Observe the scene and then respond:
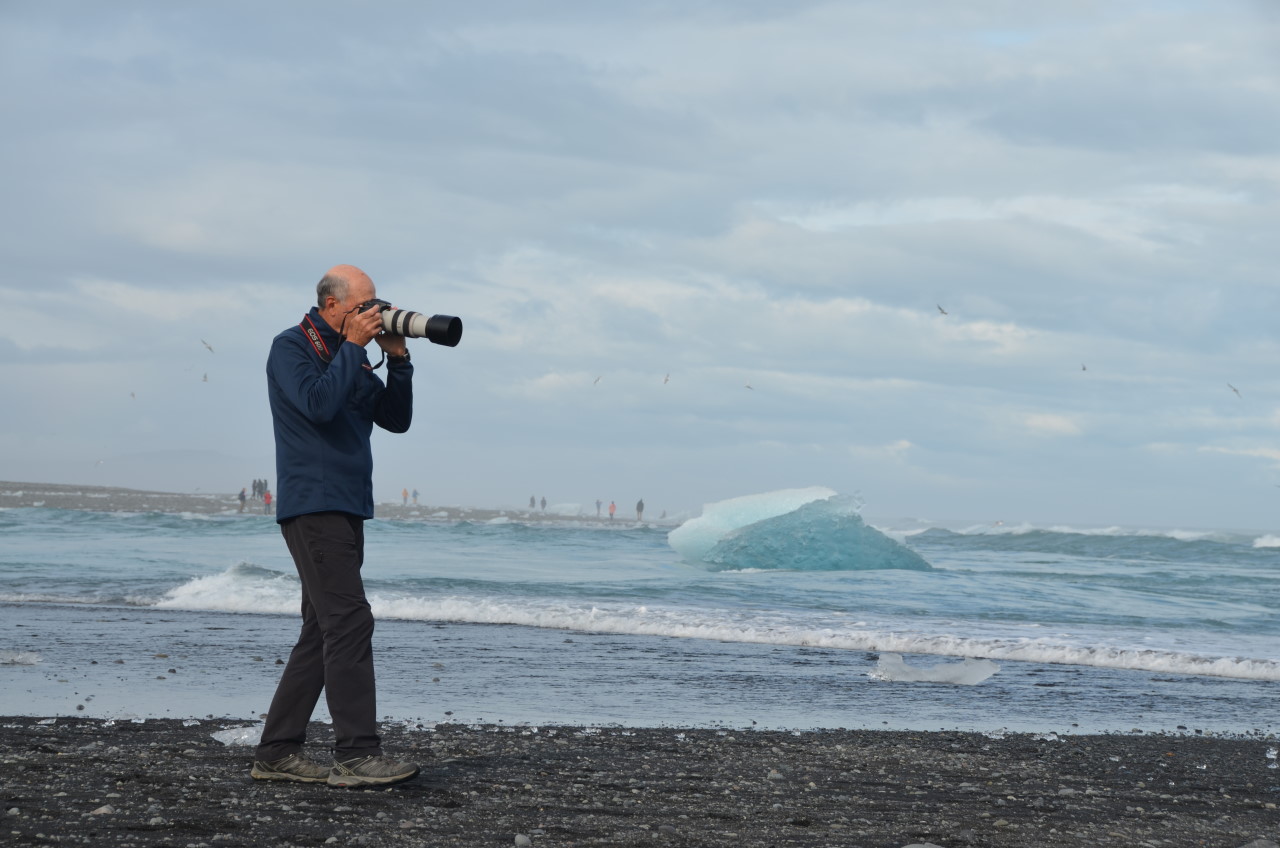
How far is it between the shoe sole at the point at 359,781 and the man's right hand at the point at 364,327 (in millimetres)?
1575

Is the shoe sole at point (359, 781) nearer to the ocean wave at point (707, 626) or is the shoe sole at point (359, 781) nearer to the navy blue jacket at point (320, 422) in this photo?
the navy blue jacket at point (320, 422)

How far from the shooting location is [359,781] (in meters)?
3.98

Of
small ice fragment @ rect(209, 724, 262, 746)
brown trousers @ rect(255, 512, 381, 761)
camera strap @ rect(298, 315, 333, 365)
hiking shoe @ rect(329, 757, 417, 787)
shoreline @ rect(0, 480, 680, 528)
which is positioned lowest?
shoreline @ rect(0, 480, 680, 528)

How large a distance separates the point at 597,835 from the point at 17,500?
62071 millimetres

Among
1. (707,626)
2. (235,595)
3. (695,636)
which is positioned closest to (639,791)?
(695,636)

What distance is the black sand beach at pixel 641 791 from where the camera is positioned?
3.54 meters

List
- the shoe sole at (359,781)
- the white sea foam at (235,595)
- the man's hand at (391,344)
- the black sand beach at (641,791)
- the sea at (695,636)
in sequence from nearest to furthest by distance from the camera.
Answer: the black sand beach at (641,791) → the shoe sole at (359,781) → the man's hand at (391,344) → the sea at (695,636) → the white sea foam at (235,595)

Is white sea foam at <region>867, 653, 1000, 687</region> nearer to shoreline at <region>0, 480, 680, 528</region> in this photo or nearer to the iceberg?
the iceberg

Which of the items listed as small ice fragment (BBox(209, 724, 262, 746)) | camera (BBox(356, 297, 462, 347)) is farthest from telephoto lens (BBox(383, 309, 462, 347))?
small ice fragment (BBox(209, 724, 262, 746))

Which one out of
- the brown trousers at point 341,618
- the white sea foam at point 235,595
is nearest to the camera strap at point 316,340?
the brown trousers at point 341,618

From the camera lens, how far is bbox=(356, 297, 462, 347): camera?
3.97 m

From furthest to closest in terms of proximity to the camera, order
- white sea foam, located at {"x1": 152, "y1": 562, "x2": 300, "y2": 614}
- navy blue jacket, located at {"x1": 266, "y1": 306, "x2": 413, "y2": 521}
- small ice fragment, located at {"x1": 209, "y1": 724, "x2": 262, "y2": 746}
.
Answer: white sea foam, located at {"x1": 152, "y1": 562, "x2": 300, "y2": 614} < small ice fragment, located at {"x1": 209, "y1": 724, "x2": 262, "y2": 746} < navy blue jacket, located at {"x1": 266, "y1": 306, "x2": 413, "y2": 521}

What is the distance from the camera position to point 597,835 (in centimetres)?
354

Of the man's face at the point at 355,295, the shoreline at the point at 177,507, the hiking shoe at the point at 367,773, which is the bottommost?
the shoreline at the point at 177,507
